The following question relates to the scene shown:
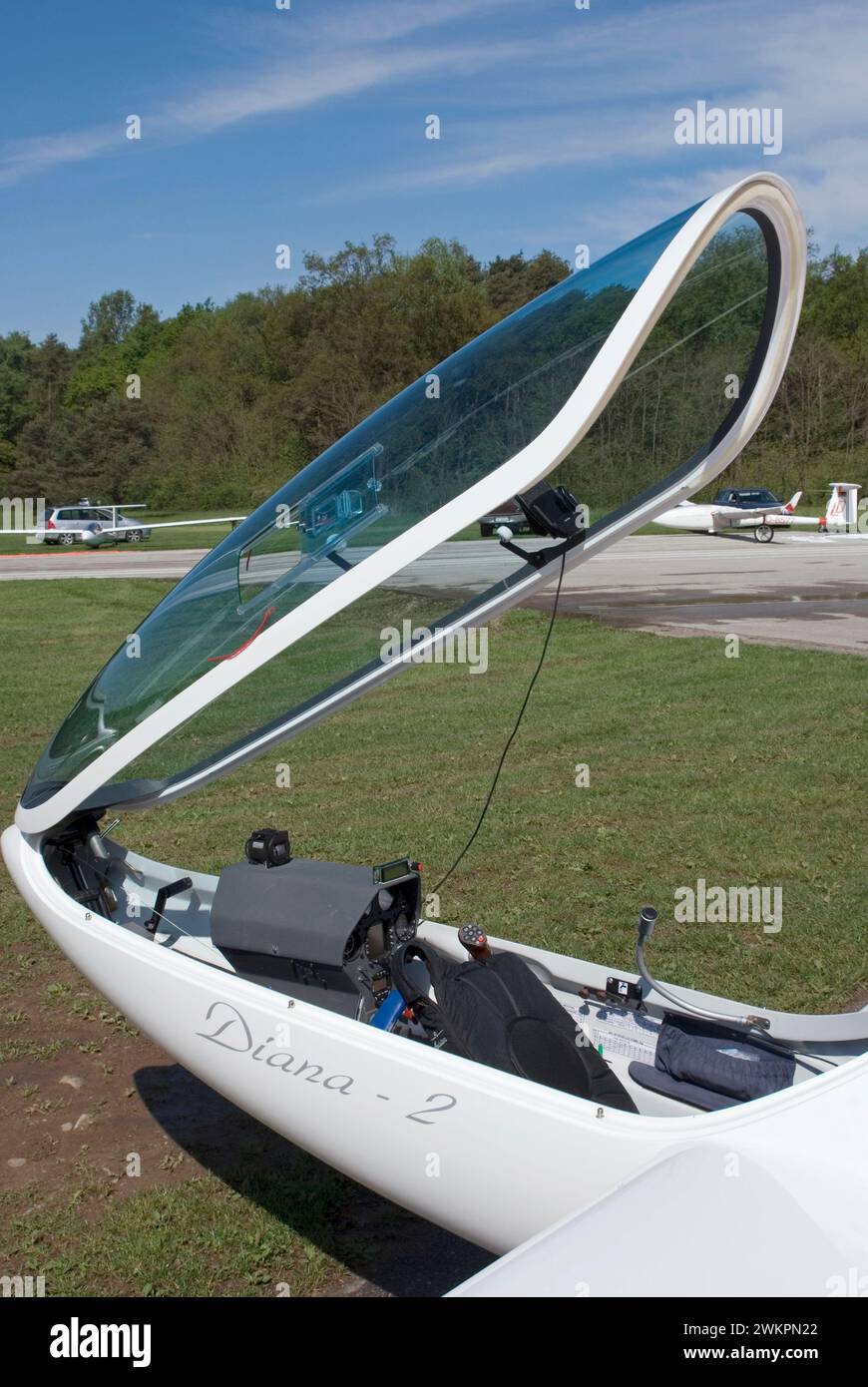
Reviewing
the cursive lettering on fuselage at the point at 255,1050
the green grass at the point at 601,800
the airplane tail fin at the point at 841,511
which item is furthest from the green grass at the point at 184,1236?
the airplane tail fin at the point at 841,511

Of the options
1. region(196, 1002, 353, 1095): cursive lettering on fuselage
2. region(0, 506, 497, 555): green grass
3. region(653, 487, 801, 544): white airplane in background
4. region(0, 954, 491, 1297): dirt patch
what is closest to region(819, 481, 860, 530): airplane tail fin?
region(653, 487, 801, 544): white airplane in background

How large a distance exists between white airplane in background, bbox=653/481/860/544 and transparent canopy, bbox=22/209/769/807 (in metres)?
29.9

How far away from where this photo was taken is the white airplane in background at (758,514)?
3297cm

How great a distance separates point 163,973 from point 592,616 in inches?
568

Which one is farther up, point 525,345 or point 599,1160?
point 525,345

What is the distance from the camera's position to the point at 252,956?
3.26m

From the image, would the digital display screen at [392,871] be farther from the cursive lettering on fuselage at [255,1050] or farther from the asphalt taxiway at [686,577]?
the asphalt taxiway at [686,577]

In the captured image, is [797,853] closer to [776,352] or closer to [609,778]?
[609,778]

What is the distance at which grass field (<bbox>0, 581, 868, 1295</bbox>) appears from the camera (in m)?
3.43

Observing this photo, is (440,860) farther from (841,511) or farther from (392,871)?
(841,511)

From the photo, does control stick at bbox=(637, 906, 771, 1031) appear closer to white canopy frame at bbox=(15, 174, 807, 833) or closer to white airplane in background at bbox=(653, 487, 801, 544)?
white canopy frame at bbox=(15, 174, 807, 833)

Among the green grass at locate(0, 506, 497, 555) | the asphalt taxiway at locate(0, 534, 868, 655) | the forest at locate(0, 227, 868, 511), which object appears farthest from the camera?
the forest at locate(0, 227, 868, 511)

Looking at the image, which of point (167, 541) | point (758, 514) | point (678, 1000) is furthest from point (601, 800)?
point (167, 541)
